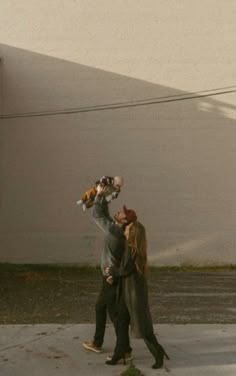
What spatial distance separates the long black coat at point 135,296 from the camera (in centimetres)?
679

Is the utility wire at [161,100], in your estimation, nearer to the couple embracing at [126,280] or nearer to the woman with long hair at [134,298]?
the couple embracing at [126,280]

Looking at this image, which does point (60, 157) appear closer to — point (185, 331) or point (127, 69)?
point (127, 69)

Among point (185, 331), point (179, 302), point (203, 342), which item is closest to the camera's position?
point (203, 342)

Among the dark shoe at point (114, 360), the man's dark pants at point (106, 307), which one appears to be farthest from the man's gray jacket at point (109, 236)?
the dark shoe at point (114, 360)

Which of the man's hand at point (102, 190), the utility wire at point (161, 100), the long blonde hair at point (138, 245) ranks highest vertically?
the utility wire at point (161, 100)

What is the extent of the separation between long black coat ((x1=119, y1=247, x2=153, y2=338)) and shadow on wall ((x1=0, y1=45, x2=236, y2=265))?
41.9 feet

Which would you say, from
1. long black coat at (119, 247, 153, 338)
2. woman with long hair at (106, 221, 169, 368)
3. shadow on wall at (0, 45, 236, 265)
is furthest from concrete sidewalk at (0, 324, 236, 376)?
shadow on wall at (0, 45, 236, 265)

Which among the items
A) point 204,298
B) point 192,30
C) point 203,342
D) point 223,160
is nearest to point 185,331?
point 203,342

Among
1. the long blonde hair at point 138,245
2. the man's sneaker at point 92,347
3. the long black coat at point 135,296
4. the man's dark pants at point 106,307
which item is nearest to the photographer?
the long black coat at point 135,296

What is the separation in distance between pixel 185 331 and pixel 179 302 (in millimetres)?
3065

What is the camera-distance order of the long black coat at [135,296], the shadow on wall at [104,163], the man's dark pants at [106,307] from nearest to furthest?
1. the long black coat at [135,296]
2. the man's dark pants at [106,307]
3. the shadow on wall at [104,163]

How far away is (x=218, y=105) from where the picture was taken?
19734 mm

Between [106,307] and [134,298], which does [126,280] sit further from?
[106,307]

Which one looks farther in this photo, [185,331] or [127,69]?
[127,69]
